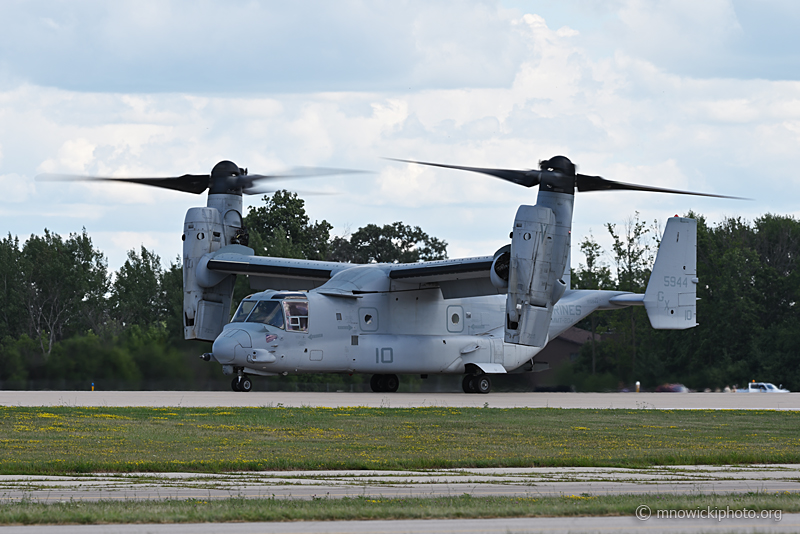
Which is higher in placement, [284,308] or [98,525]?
[284,308]

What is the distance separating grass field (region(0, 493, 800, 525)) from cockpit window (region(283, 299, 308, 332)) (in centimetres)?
2143

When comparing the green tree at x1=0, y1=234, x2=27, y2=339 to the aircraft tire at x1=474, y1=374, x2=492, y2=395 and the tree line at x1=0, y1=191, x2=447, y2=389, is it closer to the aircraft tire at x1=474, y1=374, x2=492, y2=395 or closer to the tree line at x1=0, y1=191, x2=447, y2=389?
the tree line at x1=0, y1=191, x2=447, y2=389

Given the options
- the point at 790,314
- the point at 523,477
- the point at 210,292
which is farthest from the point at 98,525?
the point at 790,314

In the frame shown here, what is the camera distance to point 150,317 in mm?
62562

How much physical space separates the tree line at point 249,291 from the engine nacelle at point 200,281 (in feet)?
4.59

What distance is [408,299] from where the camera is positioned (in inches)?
1358

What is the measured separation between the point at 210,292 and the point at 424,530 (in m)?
28.7

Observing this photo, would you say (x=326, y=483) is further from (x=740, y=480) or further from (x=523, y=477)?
(x=740, y=480)

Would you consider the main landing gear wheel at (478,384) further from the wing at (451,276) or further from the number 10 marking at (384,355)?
the number 10 marking at (384,355)

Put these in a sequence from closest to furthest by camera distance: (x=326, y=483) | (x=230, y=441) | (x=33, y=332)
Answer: (x=326, y=483)
(x=230, y=441)
(x=33, y=332)

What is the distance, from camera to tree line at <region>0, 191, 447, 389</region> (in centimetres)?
3550

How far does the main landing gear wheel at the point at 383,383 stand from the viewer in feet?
120

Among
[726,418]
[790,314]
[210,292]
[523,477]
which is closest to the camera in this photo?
[523,477]

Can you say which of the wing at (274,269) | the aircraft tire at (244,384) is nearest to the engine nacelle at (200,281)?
the wing at (274,269)
